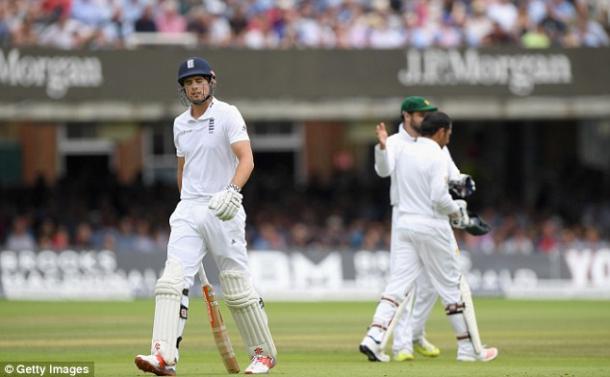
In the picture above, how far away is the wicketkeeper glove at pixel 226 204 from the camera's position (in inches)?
328

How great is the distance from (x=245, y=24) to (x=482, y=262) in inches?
231

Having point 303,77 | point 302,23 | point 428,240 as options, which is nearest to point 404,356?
point 428,240

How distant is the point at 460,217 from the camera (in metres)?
10.6

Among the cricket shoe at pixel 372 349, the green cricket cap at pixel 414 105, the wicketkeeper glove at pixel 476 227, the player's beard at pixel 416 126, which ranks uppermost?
the green cricket cap at pixel 414 105

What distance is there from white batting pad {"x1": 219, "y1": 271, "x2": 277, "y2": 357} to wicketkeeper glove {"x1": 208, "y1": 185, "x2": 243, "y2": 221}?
558mm

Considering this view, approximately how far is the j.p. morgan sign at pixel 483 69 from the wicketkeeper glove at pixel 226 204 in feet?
45.4

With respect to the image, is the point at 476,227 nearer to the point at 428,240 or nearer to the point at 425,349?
the point at 428,240

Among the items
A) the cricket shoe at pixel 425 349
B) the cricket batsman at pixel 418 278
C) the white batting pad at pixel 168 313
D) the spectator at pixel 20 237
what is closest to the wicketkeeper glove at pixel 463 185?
the cricket batsman at pixel 418 278

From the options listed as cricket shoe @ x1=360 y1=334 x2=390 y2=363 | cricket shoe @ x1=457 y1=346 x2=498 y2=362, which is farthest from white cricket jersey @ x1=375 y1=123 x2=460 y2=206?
cricket shoe @ x1=457 y1=346 x2=498 y2=362

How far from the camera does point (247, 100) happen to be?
2189 centimetres

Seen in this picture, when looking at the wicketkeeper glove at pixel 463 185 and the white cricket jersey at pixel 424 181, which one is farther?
the wicketkeeper glove at pixel 463 185

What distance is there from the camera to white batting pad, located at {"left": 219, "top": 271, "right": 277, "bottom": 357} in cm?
876

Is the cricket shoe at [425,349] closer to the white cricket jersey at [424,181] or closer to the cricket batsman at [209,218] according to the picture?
the white cricket jersey at [424,181]

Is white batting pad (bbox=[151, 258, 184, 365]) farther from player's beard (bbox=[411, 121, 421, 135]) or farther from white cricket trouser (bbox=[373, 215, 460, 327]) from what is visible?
player's beard (bbox=[411, 121, 421, 135])
